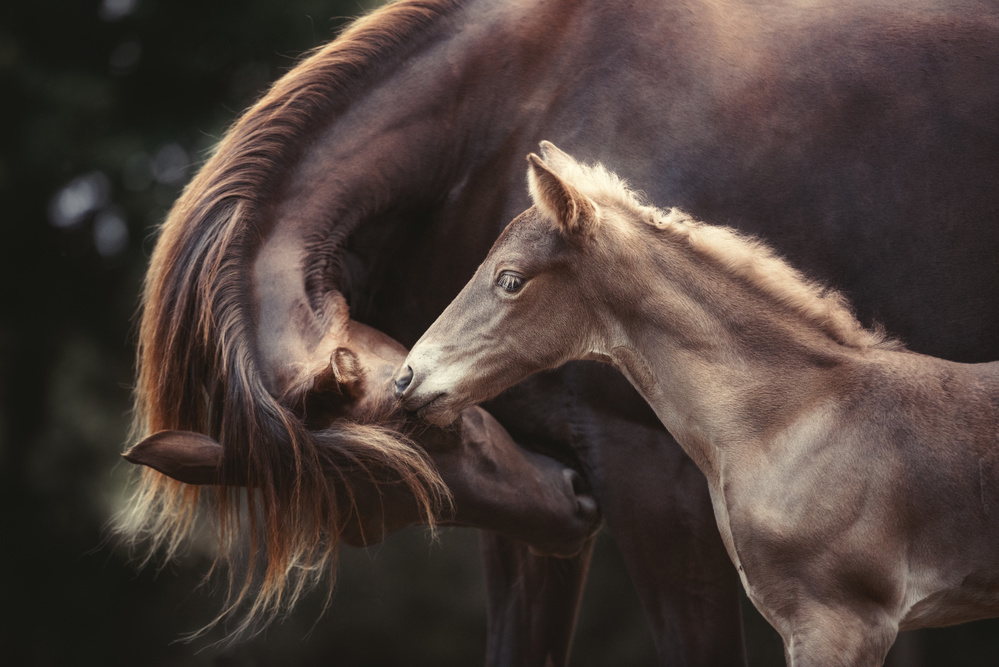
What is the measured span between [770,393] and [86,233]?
4.44m

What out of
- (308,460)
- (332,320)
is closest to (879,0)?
(332,320)

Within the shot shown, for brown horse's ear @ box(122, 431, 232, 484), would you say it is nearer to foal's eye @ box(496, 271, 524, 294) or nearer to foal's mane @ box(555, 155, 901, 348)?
foal's eye @ box(496, 271, 524, 294)

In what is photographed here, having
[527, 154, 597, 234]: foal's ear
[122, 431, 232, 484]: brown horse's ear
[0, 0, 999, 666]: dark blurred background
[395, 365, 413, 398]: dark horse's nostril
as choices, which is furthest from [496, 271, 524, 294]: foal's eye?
[0, 0, 999, 666]: dark blurred background

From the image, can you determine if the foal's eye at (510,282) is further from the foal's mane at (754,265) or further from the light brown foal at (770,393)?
the foal's mane at (754,265)

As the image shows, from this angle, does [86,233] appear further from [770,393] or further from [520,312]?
[770,393]

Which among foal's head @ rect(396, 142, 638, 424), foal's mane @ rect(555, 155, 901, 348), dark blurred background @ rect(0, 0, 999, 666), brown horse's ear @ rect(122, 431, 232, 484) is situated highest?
foal's mane @ rect(555, 155, 901, 348)

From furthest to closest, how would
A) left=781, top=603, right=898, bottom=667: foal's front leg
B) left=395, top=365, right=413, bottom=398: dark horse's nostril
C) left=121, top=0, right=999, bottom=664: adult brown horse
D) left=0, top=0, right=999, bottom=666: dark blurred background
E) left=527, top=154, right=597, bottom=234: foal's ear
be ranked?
left=0, top=0, right=999, bottom=666: dark blurred background → left=121, top=0, right=999, bottom=664: adult brown horse → left=395, top=365, right=413, bottom=398: dark horse's nostril → left=527, top=154, right=597, bottom=234: foal's ear → left=781, top=603, right=898, bottom=667: foal's front leg

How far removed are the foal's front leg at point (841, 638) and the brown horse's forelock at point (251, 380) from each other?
2.63ft

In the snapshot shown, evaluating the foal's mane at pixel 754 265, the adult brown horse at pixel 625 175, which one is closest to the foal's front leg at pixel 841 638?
the foal's mane at pixel 754 265

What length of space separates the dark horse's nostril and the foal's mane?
1.67 ft

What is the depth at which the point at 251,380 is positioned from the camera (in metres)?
2.27

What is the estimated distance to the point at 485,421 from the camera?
2508 mm

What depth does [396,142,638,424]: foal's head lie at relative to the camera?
207 centimetres

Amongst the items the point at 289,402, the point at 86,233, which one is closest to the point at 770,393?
the point at 289,402
